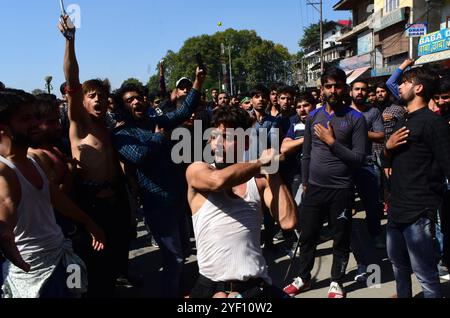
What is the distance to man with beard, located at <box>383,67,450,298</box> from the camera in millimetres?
2801

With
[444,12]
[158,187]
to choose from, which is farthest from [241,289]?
[444,12]

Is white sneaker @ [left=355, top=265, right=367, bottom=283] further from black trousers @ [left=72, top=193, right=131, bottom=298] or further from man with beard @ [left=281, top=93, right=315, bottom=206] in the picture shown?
black trousers @ [left=72, top=193, right=131, bottom=298]

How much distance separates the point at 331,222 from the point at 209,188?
2060 mm

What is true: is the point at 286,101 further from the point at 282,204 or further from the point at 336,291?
the point at 282,204

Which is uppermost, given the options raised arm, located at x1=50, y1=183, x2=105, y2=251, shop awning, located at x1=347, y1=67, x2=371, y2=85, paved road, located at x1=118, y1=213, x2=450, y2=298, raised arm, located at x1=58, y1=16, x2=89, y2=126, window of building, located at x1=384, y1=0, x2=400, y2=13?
window of building, located at x1=384, y1=0, x2=400, y2=13

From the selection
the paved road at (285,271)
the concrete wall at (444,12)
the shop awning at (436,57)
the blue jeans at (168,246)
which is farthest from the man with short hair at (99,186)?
the concrete wall at (444,12)

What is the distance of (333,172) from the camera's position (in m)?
3.68

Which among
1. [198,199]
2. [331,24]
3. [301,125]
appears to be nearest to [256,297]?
[198,199]

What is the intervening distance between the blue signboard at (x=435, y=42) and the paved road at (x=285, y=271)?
13.7 meters

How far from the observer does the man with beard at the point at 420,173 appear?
2.80 metres

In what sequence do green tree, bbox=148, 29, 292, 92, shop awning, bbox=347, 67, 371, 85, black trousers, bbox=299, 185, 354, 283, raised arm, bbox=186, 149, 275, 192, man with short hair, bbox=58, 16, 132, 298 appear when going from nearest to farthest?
raised arm, bbox=186, 149, 275, 192 < man with short hair, bbox=58, 16, 132, 298 < black trousers, bbox=299, 185, 354, 283 < shop awning, bbox=347, 67, 371, 85 < green tree, bbox=148, 29, 292, 92

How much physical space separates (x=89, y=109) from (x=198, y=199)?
151 cm

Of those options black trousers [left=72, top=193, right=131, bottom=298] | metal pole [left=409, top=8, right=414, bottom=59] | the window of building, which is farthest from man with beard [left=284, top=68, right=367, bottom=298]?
the window of building

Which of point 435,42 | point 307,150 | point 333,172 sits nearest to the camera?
point 333,172
